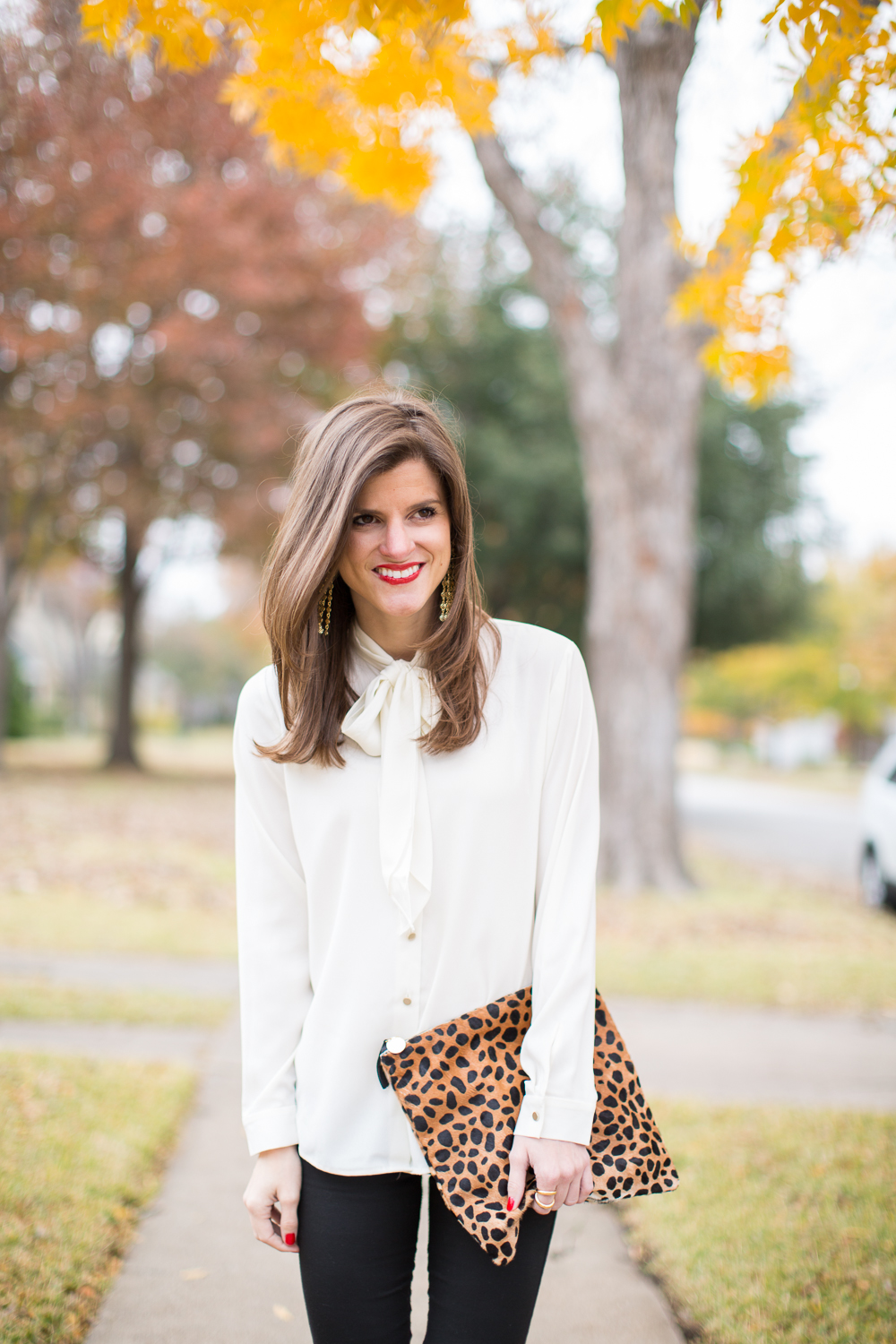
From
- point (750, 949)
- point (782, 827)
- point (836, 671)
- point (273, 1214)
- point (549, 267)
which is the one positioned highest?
point (549, 267)

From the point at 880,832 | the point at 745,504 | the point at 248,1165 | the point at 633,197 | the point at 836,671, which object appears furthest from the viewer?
the point at 836,671

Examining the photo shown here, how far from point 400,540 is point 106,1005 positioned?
4.15 metres

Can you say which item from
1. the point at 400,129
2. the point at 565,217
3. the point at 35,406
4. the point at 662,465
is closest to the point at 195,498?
the point at 35,406

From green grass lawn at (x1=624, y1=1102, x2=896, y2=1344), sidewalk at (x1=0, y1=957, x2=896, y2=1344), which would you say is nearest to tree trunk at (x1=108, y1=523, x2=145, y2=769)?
sidewalk at (x1=0, y1=957, x2=896, y2=1344)

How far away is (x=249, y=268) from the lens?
13867mm

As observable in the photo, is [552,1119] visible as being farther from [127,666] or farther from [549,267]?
[127,666]

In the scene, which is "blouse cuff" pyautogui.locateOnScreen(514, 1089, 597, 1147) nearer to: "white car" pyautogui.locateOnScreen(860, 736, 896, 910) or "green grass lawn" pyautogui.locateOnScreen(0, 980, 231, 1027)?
"green grass lawn" pyautogui.locateOnScreen(0, 980, 231, 1027)

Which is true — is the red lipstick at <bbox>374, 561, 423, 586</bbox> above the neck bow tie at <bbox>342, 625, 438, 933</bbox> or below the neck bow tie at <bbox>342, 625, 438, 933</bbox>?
above

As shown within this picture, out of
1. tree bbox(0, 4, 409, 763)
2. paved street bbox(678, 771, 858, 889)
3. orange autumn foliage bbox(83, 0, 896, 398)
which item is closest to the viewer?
orange autumn foliage bbox(83, 0, 896, 398)

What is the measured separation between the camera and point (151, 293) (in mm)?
13719

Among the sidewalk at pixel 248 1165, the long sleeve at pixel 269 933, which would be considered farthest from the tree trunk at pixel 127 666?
the long sleeve at pixel 269 933

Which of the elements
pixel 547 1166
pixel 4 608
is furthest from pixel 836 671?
pixel 547 1166

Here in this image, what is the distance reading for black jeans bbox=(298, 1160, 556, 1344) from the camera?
1.63 m

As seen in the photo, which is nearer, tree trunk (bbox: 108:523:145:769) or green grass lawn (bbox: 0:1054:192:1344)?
green grass lawn (bbox: 0:1054:192:1344)
